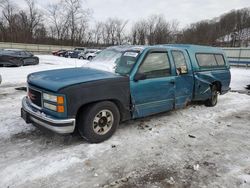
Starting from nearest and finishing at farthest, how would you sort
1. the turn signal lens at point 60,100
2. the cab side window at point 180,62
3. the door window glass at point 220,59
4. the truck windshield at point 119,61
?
the turn signal lens at point 60,100 < the truck windshield at point 119,61 < the cab side window at point 180,62 < the door window glass at point 220,59

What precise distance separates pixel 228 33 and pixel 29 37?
7056 cm

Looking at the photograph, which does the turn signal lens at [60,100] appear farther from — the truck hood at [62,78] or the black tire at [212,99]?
the black tire at [212,99]

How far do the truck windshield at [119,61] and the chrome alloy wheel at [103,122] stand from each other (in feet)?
2.97

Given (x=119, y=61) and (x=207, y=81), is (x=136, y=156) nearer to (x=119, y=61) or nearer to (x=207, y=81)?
(x=119, y=61)

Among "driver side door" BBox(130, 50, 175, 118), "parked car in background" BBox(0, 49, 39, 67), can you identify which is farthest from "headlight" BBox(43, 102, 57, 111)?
"parked car in background" BBox(0, 49, 39, 67)

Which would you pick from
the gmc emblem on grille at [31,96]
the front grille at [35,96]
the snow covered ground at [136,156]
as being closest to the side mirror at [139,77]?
the snow covered ground at [136,156]

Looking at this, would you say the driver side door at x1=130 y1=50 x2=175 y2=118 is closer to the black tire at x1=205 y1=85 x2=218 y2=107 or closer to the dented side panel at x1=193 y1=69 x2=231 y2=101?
the dented side panel at x1=193 y1=69 x2=231 y2=101

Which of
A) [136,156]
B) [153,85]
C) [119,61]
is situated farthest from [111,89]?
[136,156]

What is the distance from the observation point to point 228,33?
286ft

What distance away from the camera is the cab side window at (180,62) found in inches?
212

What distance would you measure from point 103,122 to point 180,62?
2.56 m

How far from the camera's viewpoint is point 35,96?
4.07 metres

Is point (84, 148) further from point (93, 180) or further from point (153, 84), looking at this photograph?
point (153, 84)

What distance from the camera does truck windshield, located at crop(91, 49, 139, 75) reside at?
4625 millimetres
